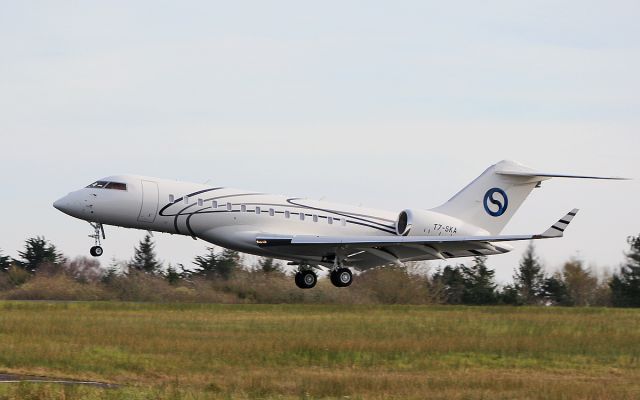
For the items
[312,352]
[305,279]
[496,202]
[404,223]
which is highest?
[496,202]

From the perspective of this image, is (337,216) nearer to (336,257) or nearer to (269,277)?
(336,257)

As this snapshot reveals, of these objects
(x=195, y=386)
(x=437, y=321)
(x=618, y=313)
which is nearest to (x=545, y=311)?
(x=618, y=313)

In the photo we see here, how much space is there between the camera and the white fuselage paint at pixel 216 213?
105 ft

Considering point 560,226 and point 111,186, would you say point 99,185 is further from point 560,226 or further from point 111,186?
point 560,226

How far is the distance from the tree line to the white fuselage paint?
235 inches

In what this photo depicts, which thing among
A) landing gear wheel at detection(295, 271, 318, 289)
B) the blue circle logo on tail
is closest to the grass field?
landing gear wheel at detection(295, 271, 318, 289)

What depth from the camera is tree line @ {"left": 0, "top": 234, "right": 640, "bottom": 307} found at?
132ft

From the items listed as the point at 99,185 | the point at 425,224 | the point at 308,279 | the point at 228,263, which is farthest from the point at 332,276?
the point at 228,263

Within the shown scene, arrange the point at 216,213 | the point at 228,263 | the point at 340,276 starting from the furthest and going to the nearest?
1. the point at 228,263
2. the point at 340,276
3. the point at 216,213

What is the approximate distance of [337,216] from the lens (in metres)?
34.9

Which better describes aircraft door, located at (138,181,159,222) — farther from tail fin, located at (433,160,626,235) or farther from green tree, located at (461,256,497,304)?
green tree, located at (461,256,497,304)

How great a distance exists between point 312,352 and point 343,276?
9.55 m

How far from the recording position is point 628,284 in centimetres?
4378

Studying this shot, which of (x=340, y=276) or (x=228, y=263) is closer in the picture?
(x=340, y=276)
